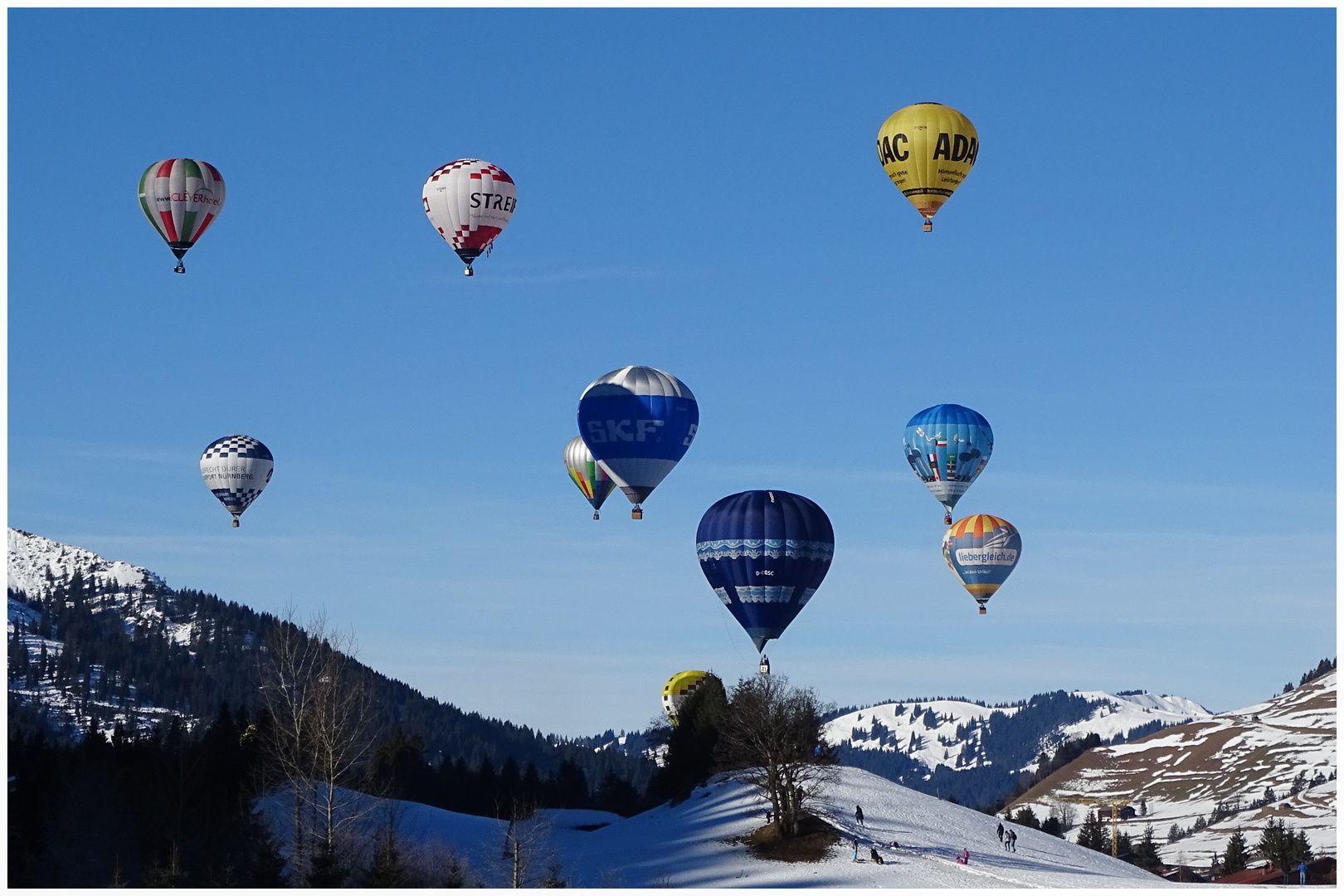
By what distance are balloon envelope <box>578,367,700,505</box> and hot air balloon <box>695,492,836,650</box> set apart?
3.85 metres

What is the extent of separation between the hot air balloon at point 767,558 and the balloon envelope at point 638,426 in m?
3.85

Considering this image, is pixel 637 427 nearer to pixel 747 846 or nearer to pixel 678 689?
pixel 747 846

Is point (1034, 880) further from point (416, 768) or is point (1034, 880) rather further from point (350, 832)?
point (416, 768)

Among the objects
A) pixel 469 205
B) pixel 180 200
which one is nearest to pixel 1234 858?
pixel 469 205

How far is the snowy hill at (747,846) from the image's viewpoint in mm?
79625

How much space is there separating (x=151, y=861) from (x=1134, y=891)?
36.7 m

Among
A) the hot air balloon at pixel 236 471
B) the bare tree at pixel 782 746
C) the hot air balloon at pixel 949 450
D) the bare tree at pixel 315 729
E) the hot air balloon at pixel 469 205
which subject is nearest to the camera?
the bare tree at pixel 315 729

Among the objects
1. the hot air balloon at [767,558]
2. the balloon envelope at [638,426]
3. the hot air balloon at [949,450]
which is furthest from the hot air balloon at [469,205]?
the hot air balloon at [949,450]

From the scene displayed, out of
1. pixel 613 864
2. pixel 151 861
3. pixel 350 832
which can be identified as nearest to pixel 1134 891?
pixel 613 864

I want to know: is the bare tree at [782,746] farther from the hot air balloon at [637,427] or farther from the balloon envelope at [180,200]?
the balloon envelope at [180,200]

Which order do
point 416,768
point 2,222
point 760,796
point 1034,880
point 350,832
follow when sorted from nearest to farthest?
point 2,222, point 350,832, point 1034,880, point 760,796, point 416,768

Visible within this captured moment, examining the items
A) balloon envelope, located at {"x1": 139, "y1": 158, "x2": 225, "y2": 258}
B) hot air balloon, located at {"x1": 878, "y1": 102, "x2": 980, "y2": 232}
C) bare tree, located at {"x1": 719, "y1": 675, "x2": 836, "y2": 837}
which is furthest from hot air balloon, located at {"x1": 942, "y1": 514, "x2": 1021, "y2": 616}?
balloon envelope, located at {"x1": 139, "y1": 158, "x2": 225, "y2": 258}

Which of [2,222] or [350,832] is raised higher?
[2,222]

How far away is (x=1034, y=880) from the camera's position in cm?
8044
